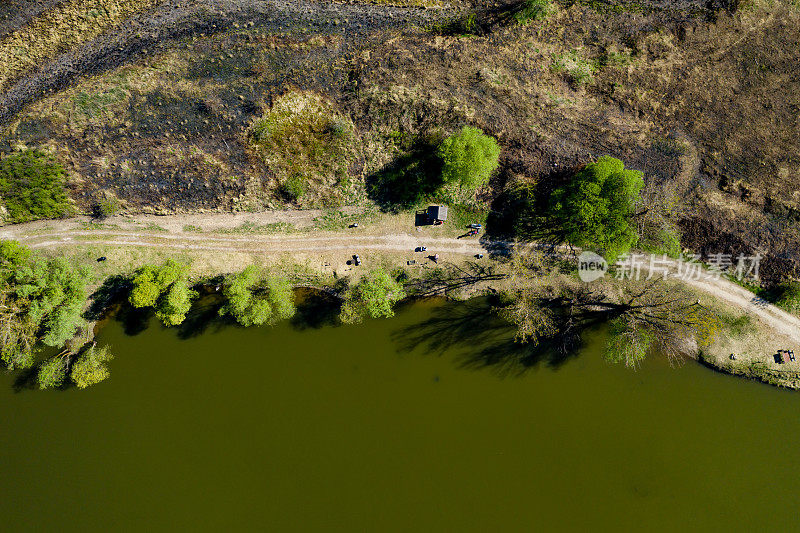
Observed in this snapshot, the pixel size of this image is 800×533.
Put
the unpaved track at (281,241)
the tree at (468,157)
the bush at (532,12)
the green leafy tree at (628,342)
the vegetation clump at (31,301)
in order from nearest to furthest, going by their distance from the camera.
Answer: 1. the vegetation clump at (31,301)
2. the tree at (468,157)
3. the green leafy tree at (628,342)
4. the unpaved track at (281,241)
5. the bush at (532,12)

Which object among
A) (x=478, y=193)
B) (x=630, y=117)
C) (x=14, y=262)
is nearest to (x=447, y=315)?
(x=478, y=193)

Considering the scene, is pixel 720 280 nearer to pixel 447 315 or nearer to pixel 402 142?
pixel 447 315

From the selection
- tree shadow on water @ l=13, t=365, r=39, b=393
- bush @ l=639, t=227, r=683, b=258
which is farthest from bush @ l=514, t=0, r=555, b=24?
tree shadow on water @ l=13, t=365, r=39, b=393

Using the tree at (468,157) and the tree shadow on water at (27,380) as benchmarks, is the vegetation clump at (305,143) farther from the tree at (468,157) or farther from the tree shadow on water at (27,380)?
the tree shadow on water at (27,380)

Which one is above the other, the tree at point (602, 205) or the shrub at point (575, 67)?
the shrub at point (575, 67)

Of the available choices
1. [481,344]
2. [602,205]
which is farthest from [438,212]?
[602,205]

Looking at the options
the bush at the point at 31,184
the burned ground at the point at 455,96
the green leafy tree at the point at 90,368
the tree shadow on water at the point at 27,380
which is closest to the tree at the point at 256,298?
the burned ground at the point at 455,96

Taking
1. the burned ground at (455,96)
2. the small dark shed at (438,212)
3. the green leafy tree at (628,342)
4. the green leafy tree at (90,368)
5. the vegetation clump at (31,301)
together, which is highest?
the burned ground at (455,96)

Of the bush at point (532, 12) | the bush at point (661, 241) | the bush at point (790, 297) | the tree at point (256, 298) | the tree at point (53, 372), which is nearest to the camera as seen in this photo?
the tree at point (256, 298)
